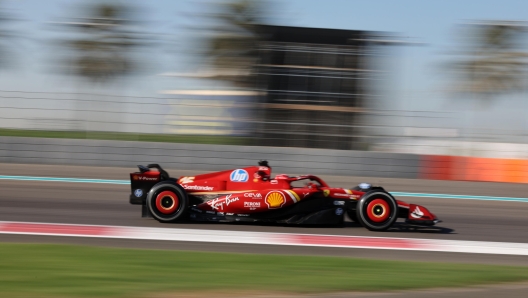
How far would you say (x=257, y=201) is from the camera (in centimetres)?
785

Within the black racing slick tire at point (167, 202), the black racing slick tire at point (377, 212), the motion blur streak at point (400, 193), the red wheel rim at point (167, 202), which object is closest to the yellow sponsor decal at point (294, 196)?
the black racing slick tire at point (377, 212)

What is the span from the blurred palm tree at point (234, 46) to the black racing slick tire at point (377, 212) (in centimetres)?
774

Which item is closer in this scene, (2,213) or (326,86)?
(2,213)

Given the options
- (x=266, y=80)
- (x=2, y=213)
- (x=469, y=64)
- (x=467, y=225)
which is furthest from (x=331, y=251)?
(x=469, y=64)

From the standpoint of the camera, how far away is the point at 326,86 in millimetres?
14914

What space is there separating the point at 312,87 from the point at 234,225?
727 centimetres

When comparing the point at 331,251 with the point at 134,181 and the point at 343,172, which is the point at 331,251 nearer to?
the point at 134,181

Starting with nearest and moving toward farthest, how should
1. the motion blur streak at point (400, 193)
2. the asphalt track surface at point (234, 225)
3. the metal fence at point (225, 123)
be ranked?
the asphalt track surface at point (234, 225)
the motion blur streak at point (400, 193)
the metal fence at point (225, 123)

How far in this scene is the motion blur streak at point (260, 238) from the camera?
717cm

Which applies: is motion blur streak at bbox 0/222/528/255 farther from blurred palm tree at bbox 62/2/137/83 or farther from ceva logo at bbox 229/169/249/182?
blurred palm tree at bbox 62/2/137/83

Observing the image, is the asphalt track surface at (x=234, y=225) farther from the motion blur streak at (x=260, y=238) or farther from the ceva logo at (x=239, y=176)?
the ceva logo at (x=239, y=176)

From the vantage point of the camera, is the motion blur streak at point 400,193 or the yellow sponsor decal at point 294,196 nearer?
the yellow sponsor decal at point 294,196

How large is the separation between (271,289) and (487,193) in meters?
9.59

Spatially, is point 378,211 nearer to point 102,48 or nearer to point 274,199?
point 274,199
